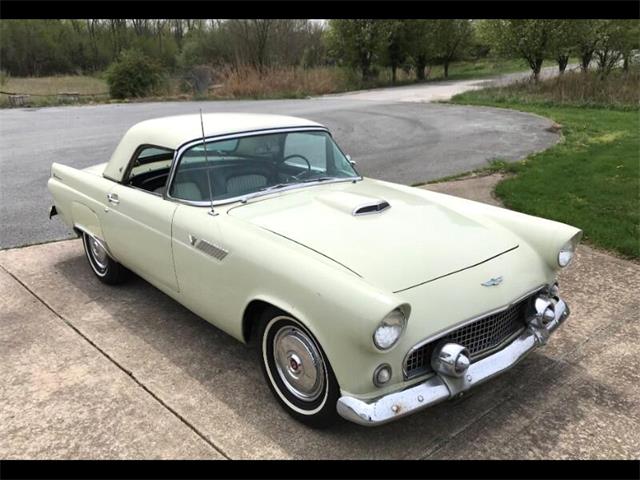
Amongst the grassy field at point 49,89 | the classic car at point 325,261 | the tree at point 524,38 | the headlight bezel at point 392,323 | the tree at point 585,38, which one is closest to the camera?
the headlight bezel at point 392,323

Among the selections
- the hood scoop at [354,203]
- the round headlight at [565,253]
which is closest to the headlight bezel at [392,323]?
the hood scoop at [354,203]

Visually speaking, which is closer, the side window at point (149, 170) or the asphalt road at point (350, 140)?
the side window at point (149, 170)

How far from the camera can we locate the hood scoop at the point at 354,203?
3175 mm

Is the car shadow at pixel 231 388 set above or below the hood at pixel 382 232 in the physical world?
below

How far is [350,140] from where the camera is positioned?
473 inches

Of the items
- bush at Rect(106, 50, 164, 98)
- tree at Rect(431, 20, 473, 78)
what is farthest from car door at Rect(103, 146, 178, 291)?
tree at Rect(431, 20, 473, 78)

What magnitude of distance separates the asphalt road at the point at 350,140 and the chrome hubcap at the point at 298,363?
3887 millimetres

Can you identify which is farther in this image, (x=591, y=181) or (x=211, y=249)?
(x=591, y=181)

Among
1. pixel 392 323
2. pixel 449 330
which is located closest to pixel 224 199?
pixel 392 323

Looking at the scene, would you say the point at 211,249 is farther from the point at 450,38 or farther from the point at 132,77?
the point at 450,38

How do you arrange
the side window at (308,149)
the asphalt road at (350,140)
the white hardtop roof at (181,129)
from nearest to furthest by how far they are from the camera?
the white hardtop roof at (181,129) < the side window at (308,149) < the asphalt road at (350,140)

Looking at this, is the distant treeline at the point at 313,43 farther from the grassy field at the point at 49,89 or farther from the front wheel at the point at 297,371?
the front wheel at the point at 297,371

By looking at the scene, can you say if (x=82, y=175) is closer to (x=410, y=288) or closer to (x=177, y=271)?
(x=177, y=271)

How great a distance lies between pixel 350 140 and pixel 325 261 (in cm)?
969
